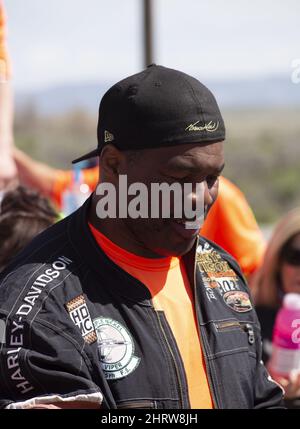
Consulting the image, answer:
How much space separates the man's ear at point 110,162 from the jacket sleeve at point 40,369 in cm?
42

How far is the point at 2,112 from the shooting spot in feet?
13.1

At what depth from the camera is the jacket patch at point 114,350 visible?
84.1 inches

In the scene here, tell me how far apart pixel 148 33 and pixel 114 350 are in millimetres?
4432

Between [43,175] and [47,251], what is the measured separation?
3145 millimetres

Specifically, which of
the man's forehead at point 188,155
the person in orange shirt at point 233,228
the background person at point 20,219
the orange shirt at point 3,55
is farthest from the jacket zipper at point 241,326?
the person in orange shirt at point 233,228

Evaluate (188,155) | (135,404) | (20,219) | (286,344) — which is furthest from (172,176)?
(286,344)

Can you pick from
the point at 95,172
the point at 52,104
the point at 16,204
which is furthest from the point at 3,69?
the point at 52,104

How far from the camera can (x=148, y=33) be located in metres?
6.28

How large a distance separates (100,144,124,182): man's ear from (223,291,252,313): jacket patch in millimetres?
468

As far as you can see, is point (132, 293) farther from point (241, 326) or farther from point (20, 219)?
point (20, 219)

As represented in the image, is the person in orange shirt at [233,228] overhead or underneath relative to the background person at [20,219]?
underneath

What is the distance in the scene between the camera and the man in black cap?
2.08m

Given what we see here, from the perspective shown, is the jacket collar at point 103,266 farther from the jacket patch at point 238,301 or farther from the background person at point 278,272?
the background person at point 278,272
